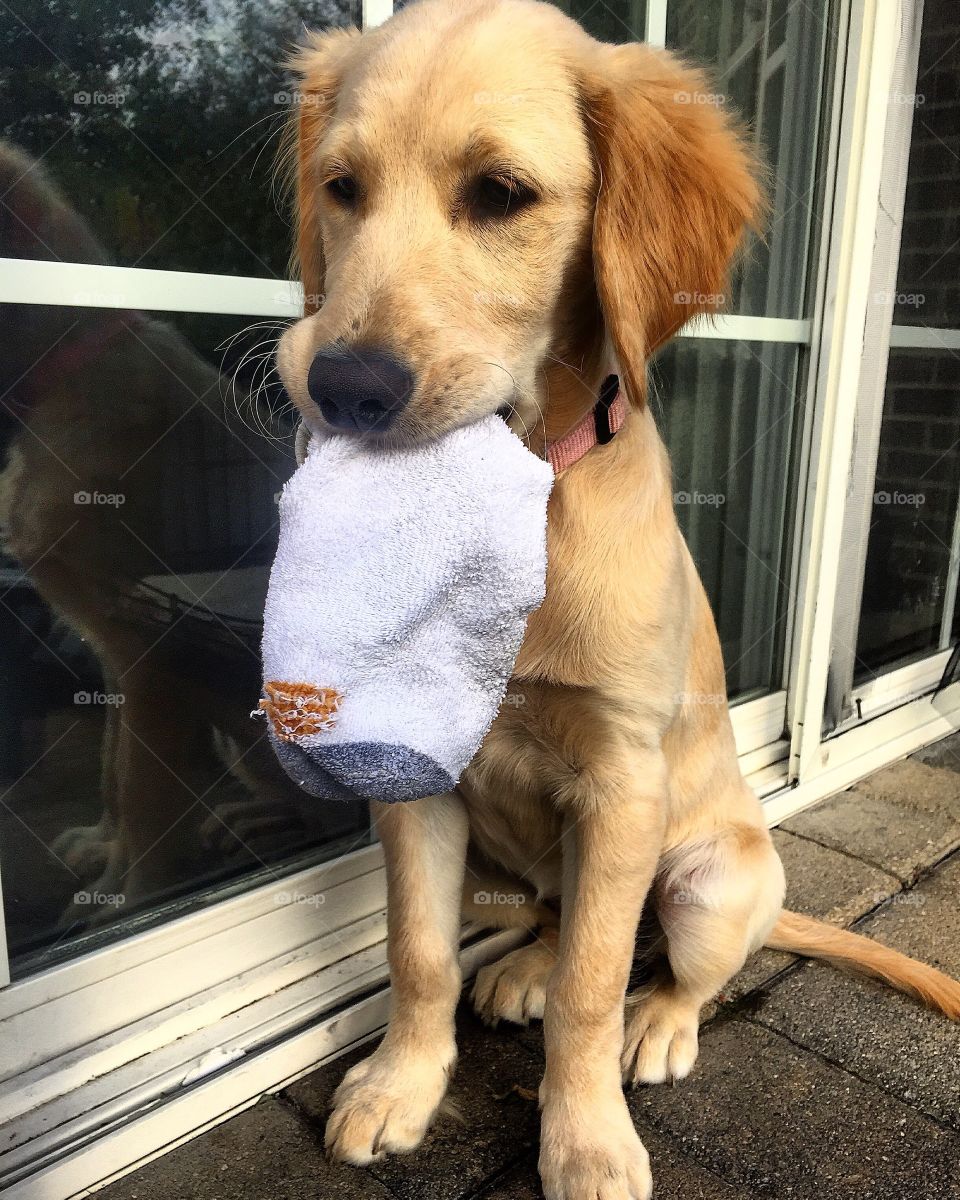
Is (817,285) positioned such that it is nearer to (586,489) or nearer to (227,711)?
(586,489)

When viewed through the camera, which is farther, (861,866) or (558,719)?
(861,866)

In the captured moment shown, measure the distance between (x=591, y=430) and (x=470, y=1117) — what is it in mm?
1202

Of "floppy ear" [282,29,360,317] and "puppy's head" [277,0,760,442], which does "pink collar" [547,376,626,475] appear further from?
"floppy ear" [282,29,360,317]

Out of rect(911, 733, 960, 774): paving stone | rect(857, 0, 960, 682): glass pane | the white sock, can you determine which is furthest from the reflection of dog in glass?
rect(911, 733, 960, 774): paving stone

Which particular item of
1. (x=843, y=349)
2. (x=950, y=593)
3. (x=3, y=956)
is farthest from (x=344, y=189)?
(x=950, y=593)

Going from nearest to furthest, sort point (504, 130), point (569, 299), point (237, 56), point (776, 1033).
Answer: point (504, 130) < point (569, 299) < point (237, 56) < point (776, 1033)

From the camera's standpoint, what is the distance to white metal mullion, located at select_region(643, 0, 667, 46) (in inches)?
91.0

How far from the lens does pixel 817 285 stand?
2668mm

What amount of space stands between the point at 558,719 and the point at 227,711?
801mm

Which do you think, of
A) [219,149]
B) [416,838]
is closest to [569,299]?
[219,149]

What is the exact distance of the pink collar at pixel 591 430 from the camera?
4.70 ft

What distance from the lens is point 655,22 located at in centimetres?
232

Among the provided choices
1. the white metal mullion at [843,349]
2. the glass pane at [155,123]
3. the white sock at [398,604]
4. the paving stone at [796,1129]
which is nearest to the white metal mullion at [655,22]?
the white metal mullion at [843,349]

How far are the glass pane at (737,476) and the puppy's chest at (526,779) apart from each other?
1296mm
